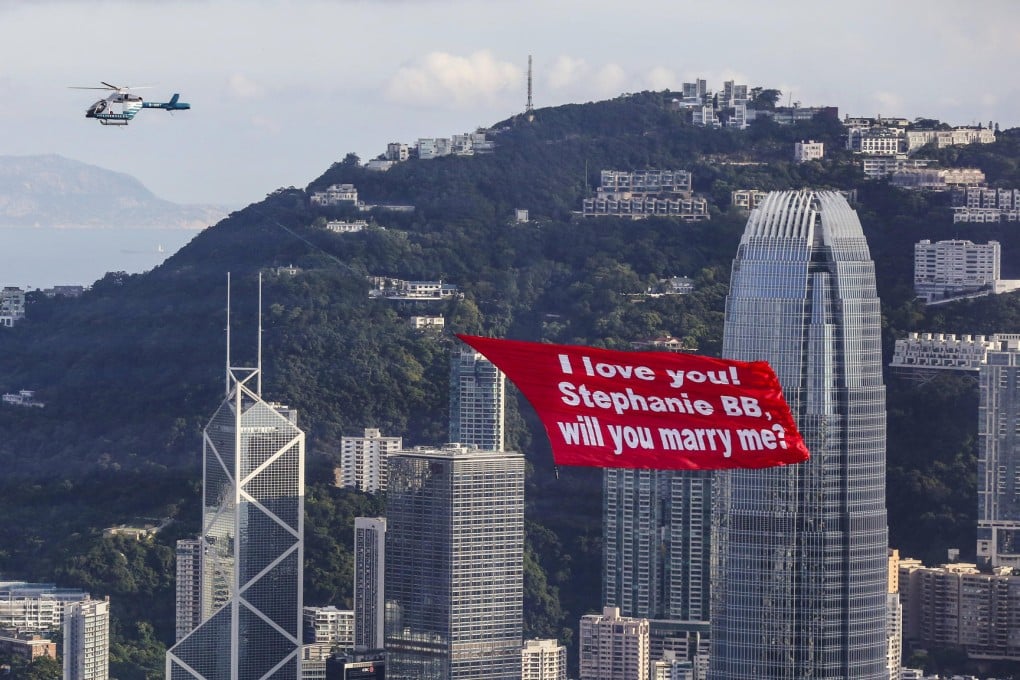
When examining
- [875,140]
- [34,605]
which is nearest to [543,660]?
[34,605]

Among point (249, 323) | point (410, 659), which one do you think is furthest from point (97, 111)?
point (249, 323)

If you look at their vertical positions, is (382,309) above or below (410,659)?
above

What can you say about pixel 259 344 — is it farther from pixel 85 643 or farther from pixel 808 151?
pixel 808 151

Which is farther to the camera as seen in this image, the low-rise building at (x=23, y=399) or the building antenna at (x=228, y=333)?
the low-rise building at (x=23, y=399)

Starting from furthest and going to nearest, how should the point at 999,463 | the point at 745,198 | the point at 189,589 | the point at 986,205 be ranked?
1. the point at 986,205
2. the point at 745,198
3. the point at 999,463
4. the point at 189,589

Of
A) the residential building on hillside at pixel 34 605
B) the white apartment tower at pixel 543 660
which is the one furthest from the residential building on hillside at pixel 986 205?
the residential building on hillside at pixel 34 605

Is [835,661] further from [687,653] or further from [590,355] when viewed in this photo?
[590,355]

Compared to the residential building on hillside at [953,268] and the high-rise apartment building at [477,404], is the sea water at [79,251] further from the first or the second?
the residential building on hillside at [953,268]
